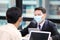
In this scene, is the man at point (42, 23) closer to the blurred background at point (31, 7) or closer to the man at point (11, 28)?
the blurred background at point (31, 7)

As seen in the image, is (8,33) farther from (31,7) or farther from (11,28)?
(31,7)

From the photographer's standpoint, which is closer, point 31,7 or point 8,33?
point 8,33

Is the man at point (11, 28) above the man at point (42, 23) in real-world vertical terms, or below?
above

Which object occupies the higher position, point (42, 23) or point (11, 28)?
point (11, 28)

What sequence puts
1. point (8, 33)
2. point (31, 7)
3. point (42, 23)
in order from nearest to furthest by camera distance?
point (8, 33), point (42, 23), point (31, 7)

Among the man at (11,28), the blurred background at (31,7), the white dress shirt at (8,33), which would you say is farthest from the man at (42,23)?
the white dress shirt at (8,33)

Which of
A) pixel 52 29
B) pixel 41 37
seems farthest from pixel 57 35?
pixel 41 37

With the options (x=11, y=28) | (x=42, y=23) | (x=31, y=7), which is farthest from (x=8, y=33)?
(x=31, y=7)

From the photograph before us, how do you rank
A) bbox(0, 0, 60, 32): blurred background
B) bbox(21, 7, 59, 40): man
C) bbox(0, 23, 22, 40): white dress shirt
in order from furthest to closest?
1. bbox(0, 0, 60, 32): blurred background
2. bbox(21, 7, 59, 40): man
3. bbox(0, 23, 22, 40): white dress shirt

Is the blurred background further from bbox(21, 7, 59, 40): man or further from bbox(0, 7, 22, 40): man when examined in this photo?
bbox(0, 7, 22, 40): man

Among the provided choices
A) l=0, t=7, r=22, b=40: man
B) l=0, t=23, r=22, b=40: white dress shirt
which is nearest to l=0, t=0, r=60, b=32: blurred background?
l=0, t=7, r=22, b=40: man

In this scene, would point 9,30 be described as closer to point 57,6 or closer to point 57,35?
point 57,35

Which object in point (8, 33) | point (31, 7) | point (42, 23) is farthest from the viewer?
point (31, 7)

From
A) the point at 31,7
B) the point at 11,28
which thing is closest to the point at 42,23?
the point at 31,7
